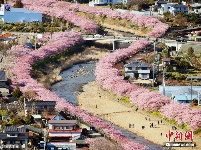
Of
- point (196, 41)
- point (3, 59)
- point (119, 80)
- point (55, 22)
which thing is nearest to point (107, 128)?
point (119, 80)

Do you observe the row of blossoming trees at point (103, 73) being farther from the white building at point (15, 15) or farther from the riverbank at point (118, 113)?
the white building at point (15, 15)

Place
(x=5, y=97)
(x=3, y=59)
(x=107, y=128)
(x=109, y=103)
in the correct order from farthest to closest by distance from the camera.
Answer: (x=3, y=59) → (x=109, y=103) → (x=5, y=97) → (x=107, y=128)

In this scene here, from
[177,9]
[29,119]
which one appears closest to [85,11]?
[177,9]

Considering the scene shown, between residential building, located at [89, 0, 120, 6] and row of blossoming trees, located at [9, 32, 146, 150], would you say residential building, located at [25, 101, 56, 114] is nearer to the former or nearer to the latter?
row of blossoming trees, located at [9, 32, 146, 150]

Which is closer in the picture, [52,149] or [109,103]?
[52,149]

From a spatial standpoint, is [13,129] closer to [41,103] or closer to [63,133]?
[63,133]

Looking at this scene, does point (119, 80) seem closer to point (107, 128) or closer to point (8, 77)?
point (8, 77)
